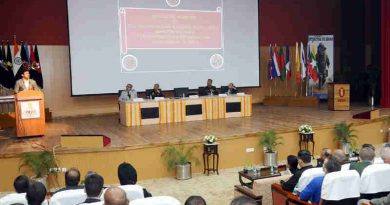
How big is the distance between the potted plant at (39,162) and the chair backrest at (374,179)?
4645 millimetres

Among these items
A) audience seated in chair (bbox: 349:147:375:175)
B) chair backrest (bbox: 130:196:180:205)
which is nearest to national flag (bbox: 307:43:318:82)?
audience seated in chair (bbox: 349:147:375:175)

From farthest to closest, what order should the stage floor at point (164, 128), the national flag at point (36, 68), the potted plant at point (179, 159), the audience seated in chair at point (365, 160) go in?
the national flag at point (36, 68)
the stage floor at point (164, 128)
the potted plant at point (179, 159)
the audience seated in chair at point (365, 160)

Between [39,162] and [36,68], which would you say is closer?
[39,162]

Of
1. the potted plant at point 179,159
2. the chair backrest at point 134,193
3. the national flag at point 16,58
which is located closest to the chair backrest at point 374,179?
the chair backrest at point 134,193

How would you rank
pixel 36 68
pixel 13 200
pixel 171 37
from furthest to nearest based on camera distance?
pixel 171 37 → pixel 36 68 → pixel 13 200

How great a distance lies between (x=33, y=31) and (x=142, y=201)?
30.3 ft

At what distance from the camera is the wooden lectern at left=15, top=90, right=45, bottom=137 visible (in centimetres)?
754

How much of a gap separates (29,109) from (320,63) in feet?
32.5

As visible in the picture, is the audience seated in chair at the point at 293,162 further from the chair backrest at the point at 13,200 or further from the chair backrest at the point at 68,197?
the chair backrest at the point at 13,200

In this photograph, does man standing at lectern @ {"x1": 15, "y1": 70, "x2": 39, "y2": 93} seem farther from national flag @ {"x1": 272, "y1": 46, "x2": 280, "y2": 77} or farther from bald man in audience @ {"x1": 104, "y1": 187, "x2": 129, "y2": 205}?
national flag @ {"x1": 272, "y1": 46, "x2": 280, "y2": 77}

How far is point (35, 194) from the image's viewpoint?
131 inches

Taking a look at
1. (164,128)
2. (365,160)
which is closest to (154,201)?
(365,160)

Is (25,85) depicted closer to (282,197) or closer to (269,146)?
(269,146)

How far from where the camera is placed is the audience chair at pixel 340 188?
396cm
